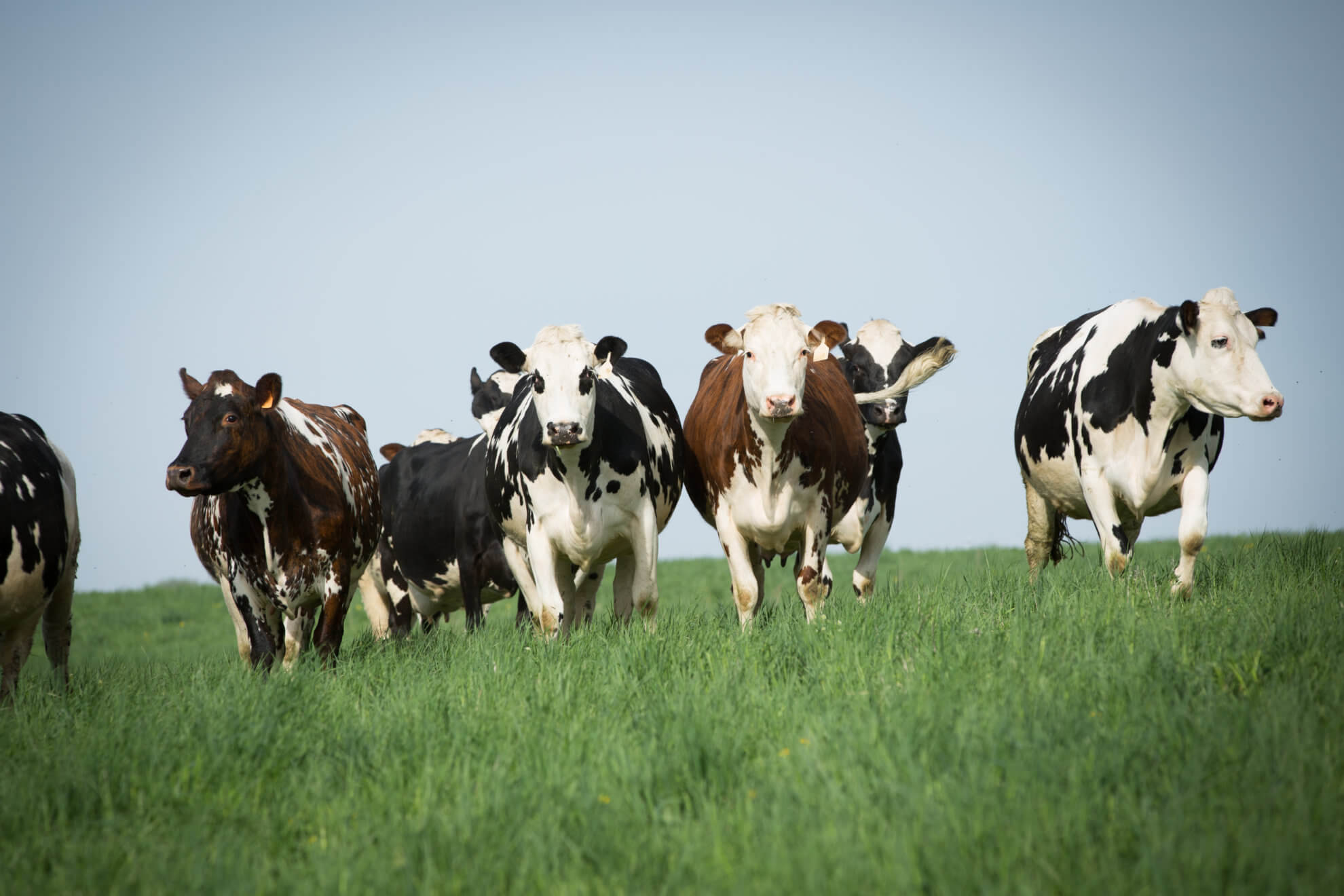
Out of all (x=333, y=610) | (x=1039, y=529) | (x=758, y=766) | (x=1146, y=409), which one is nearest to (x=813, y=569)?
(x=1146, y=409)

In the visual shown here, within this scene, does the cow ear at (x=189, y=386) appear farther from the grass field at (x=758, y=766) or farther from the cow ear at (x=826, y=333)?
the cow ear at (x=826, y=333)

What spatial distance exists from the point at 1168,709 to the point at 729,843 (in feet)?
6.38

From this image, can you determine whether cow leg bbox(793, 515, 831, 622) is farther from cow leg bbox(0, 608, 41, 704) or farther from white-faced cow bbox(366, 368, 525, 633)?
cow leg bbox(0, 608, 41, 704)

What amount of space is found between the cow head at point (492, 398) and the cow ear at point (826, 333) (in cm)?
390

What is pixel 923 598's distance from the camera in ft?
24.5

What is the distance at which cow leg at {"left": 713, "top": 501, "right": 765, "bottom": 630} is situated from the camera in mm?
7824

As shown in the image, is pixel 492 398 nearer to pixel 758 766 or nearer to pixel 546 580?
pixel 546 580

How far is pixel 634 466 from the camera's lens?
793 centimetres

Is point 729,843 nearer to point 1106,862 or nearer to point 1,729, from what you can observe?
point 1106,862

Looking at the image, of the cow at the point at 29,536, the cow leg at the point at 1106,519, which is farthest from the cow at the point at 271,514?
the cow leg at the point at 1106,519

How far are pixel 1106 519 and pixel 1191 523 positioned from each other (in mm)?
692

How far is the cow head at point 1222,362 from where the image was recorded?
721cm

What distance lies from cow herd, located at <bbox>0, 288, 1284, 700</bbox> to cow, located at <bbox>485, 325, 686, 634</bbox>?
2cm

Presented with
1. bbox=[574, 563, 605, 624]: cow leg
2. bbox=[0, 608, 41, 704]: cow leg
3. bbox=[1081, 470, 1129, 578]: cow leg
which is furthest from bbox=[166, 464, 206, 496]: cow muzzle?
bbox=[1081, 470, 1129, 578]: cow leg
